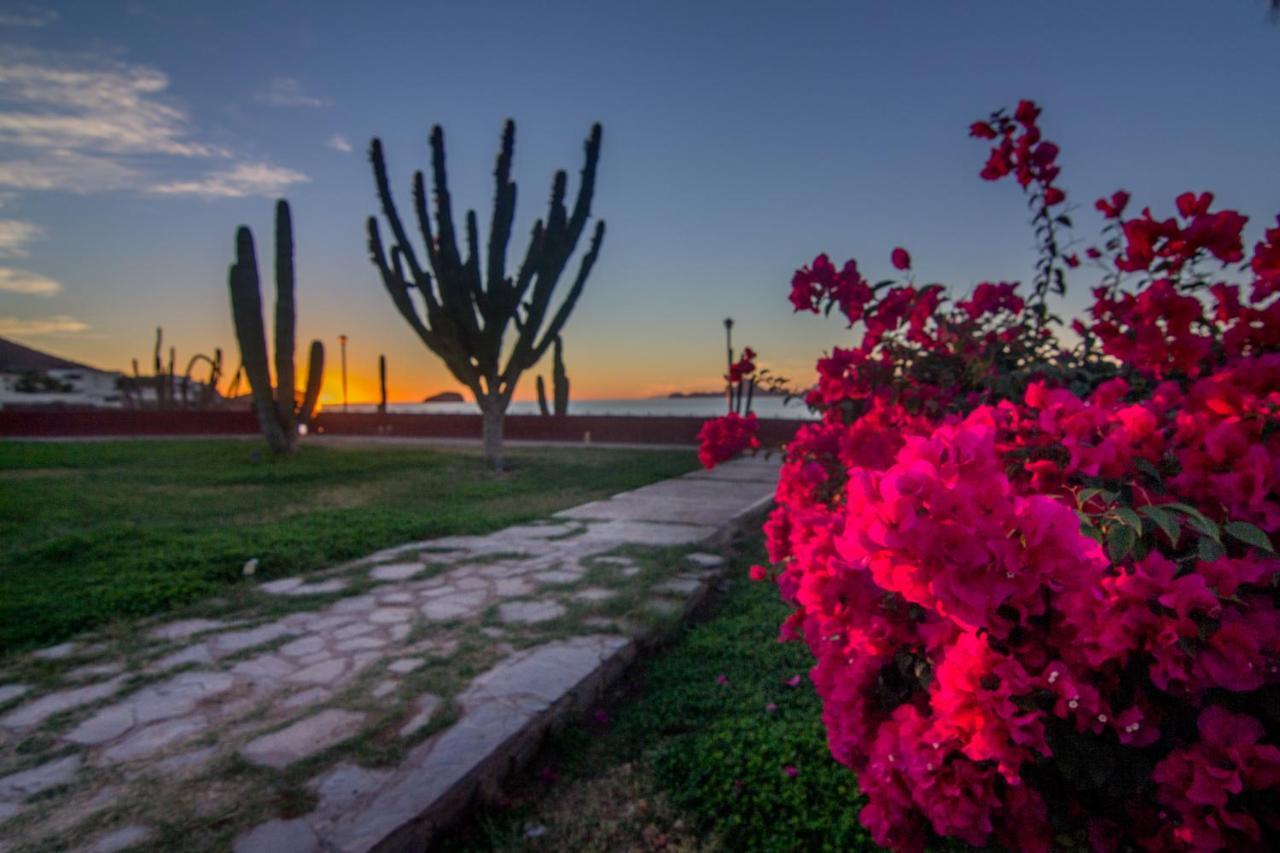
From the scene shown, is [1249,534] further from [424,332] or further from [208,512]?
[424,332]

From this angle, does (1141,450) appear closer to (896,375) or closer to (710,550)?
(896,375)

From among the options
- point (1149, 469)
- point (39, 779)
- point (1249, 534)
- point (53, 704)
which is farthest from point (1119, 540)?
point (53, 704)

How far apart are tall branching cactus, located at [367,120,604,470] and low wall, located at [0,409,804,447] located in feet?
23.7

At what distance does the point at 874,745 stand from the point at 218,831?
4.41ft

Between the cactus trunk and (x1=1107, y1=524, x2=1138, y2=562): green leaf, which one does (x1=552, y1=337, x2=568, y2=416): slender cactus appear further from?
(x1=1107, y1=524, x2=1138, y2=562): green leaf

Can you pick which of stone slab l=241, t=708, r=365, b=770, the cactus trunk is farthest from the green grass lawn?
stone slab l=241, t=708, r=365, b=770

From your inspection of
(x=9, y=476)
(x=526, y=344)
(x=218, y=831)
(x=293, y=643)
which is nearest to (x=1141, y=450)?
(x=218, y=831)

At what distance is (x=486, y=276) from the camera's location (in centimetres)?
898

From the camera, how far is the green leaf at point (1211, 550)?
2.96 ft

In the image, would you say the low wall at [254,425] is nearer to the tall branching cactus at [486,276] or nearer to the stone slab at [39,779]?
the tall branching cactus at [486,276]

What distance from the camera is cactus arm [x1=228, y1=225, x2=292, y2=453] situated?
32.8 ft

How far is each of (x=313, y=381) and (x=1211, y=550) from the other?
13.2 meters

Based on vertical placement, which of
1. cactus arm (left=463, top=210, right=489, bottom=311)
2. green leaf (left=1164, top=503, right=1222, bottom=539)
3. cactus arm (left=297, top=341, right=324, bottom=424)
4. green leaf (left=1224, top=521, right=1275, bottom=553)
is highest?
cactus arm (left=463, top=210, right=489, bottom=311)

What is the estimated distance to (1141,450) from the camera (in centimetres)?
120
